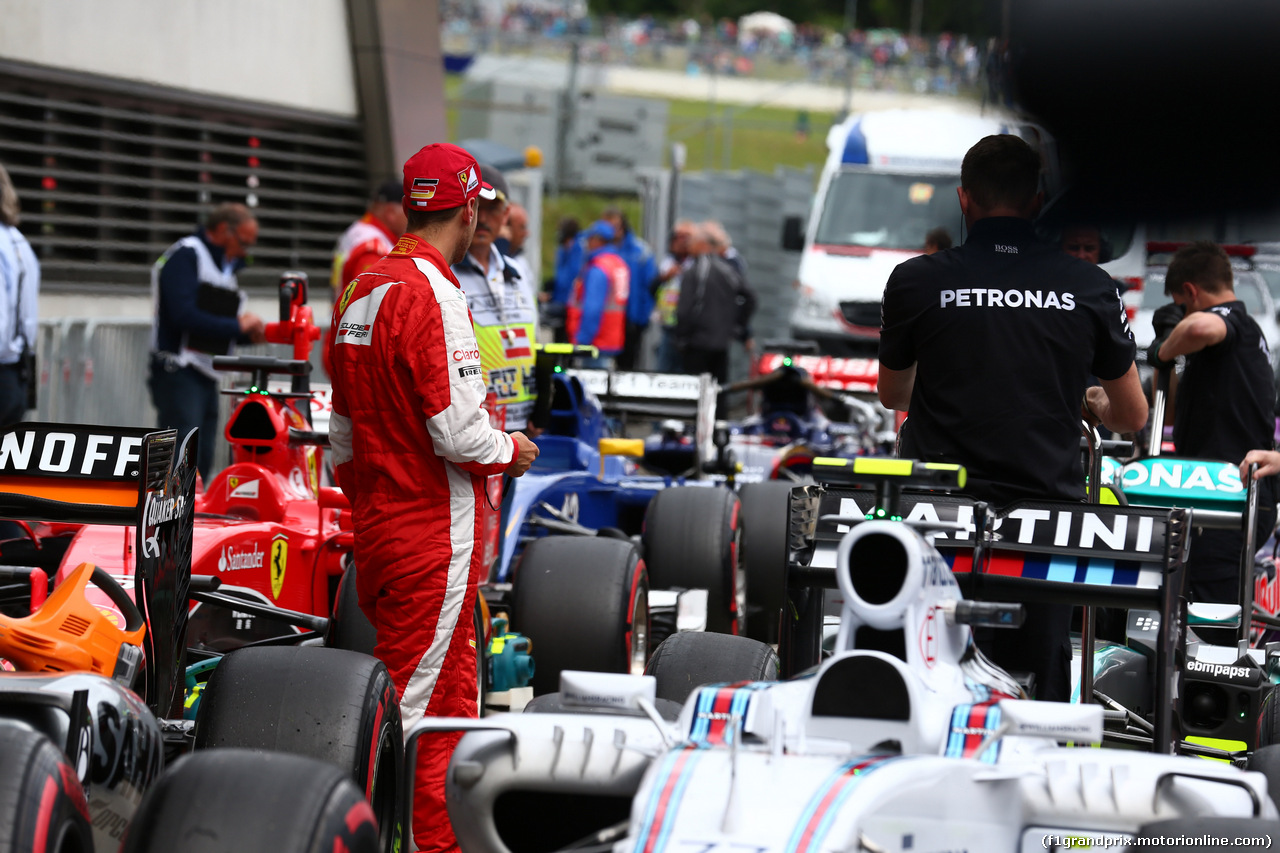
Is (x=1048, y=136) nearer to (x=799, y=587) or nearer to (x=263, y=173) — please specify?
(x=799, y=587)

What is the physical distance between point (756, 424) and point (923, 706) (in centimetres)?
802

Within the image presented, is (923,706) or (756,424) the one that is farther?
(756,424)

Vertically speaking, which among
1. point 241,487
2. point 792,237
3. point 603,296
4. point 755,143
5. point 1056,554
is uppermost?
point 755,143

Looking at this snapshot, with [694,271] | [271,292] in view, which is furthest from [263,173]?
[694,271]

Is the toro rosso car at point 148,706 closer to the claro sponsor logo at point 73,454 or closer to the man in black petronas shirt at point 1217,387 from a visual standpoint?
the claro sponsor logo at point 73,454

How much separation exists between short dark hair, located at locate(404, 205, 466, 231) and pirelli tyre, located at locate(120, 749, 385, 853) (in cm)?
187

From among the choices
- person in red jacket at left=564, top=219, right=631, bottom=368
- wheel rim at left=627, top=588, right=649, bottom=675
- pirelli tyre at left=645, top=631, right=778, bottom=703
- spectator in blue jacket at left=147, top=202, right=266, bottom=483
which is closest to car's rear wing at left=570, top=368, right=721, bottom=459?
spectator in blue jacket at left=147, top=202, right=266, bottom=483

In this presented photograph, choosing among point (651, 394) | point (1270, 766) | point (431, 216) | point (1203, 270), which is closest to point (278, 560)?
point (431, 216)

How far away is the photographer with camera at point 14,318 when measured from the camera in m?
7.54

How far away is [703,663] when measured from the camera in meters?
4.37

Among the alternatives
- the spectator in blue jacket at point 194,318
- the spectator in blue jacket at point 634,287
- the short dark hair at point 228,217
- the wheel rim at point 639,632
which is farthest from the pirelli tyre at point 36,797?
the spectator in blue jacket at point 634,287

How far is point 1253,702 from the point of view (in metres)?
5.17

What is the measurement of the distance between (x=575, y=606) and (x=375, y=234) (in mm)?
4427

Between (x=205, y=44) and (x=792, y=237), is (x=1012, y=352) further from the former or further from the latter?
(x=792, y=237)
